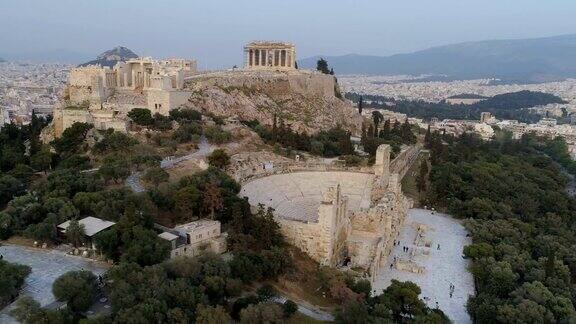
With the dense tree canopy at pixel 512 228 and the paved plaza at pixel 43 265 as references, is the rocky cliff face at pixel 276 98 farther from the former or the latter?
the paved plaza at pixel 43 265

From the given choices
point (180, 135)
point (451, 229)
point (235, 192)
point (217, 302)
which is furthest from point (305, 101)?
point (217, 302)

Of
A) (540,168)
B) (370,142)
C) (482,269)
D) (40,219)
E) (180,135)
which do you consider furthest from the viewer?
(540,168)

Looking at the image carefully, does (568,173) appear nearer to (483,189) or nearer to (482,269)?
(483,189)

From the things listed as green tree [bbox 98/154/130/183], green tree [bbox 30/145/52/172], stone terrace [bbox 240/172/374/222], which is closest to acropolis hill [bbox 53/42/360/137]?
green tree [bbox 30/145/52/172]

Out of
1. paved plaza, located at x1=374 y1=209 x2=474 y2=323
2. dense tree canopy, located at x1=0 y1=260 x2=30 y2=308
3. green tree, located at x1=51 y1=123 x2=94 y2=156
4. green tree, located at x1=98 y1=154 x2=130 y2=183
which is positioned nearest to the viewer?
dense tree canopy, located at x1=0 y1=260 x2=30 y2=308

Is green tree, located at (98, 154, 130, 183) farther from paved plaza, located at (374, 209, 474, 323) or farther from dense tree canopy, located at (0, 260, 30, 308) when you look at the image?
paved plaza, located at (374, 209, 474, 323)

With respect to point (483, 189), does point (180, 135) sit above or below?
above
